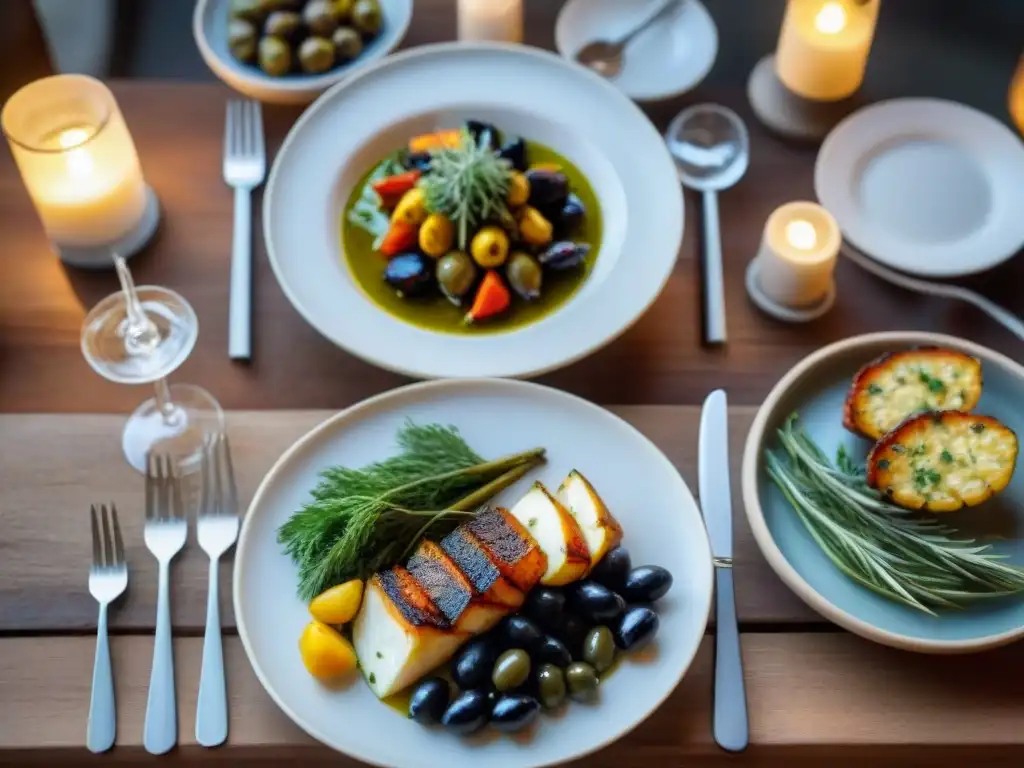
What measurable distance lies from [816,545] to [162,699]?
692 mm

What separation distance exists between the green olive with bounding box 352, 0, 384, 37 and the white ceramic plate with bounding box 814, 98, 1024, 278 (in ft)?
2.08

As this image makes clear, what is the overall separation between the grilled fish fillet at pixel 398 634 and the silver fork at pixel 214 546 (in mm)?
148

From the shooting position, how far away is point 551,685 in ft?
3.49

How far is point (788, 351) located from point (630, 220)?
253 mm

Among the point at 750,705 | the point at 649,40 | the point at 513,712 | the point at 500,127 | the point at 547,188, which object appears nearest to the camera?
the point at 513,712

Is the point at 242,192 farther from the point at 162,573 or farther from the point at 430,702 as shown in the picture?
the point at 430,702

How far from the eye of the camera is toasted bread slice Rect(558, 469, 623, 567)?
3.65 feet

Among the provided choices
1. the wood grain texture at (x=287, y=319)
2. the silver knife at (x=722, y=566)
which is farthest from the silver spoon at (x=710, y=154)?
the silver knife at (x=722, y=566)

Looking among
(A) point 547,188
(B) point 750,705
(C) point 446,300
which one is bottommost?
(B) point 750,705

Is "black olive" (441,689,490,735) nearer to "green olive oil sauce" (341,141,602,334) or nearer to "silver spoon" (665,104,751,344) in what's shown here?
"green olive oil sauce" (341,141,602,334)

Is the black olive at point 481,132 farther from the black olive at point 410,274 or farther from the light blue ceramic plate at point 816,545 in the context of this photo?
the light blue ceramic plate at point 816,545

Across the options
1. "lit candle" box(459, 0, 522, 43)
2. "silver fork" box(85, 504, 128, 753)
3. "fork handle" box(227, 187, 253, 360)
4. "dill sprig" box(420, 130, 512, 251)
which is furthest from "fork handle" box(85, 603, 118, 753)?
"lit candle" box(459, 0, 522, 43)

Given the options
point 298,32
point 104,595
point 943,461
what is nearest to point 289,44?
point 298,32

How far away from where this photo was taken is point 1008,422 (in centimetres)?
126
